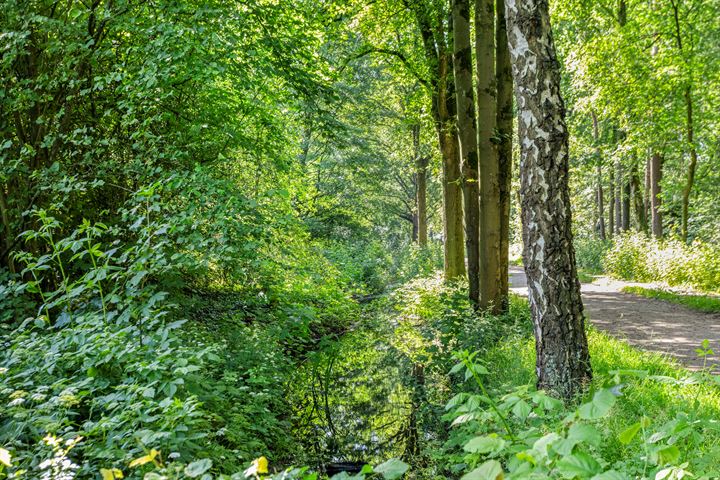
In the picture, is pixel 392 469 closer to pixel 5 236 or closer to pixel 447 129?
pixel 5 236

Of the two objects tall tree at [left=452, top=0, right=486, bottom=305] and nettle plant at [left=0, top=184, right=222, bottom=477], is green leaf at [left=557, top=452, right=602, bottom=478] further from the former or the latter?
tall tree at [left=452, top=0, right=486, bottom=305]

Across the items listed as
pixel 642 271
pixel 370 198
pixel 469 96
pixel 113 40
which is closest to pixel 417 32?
pixel 469 96

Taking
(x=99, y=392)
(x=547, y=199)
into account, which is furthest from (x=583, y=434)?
(x=547, y=199)

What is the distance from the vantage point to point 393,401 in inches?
300

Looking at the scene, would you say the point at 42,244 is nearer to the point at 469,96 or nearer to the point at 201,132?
the point at 201,132

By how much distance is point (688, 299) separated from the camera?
37.8 ft

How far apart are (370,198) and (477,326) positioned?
64.2ft

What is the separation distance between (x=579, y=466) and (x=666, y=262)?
15.4m

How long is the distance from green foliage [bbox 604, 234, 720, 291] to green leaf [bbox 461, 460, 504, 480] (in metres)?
13.7

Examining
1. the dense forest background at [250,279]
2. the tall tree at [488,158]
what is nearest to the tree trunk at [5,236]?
the dense forest background at [250,279]

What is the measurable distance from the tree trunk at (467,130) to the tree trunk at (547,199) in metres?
5.39

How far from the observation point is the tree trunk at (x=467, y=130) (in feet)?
33.2

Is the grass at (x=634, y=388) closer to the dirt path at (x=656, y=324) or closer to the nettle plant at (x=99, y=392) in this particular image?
the dirt path at (x=656, y=324)

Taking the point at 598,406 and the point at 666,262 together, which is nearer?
the point at 598,406
